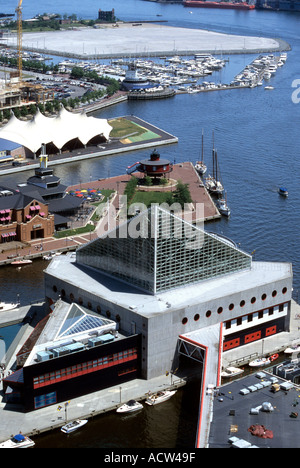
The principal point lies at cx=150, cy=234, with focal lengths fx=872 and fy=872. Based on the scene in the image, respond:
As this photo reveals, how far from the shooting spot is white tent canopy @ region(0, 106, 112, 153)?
4978 inches

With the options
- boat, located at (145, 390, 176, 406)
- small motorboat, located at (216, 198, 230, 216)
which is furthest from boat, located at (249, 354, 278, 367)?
small motorboat, located at (216, 198, 230, 216)

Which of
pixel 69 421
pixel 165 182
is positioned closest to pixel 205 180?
pixel 165 182

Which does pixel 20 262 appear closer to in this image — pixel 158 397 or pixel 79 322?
pixel 79 322

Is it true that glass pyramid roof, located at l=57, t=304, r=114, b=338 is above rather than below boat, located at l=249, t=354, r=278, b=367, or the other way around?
above

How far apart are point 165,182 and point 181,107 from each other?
194 ft

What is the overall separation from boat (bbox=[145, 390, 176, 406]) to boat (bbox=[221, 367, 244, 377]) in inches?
182

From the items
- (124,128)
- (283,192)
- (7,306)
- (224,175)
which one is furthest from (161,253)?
(124,128)

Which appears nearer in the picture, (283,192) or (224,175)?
(283,192)

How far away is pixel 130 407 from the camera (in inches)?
2359

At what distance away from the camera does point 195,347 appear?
2539 inches

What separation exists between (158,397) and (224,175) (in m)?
64.4

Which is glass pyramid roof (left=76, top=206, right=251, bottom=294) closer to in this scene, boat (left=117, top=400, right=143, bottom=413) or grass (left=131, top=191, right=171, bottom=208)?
boat (left=117, top=400, right=143, bottom=413)

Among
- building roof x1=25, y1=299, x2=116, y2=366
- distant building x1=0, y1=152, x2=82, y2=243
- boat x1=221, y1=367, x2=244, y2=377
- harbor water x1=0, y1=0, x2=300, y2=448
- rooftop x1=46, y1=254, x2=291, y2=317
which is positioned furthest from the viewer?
distant building x1=0, y1=152, x2=82, y2=243
